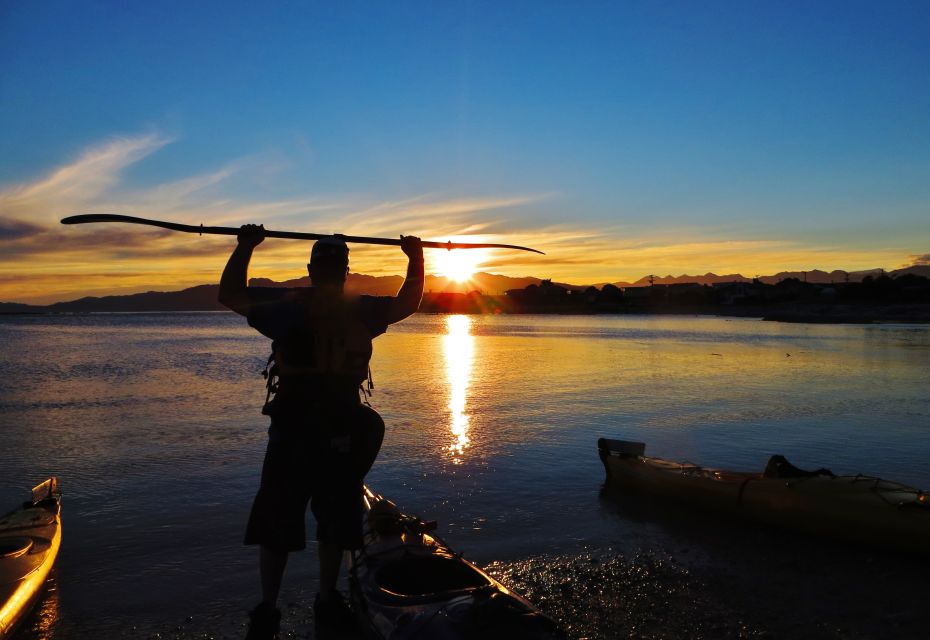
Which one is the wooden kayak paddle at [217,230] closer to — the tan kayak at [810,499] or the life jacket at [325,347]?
the life jacket at [325,347]

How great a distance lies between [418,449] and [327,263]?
24.2 ft

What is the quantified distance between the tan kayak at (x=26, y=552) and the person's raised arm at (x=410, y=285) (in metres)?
3.12

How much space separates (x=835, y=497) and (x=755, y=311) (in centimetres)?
10671

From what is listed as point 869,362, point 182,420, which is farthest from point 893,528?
point 869,362

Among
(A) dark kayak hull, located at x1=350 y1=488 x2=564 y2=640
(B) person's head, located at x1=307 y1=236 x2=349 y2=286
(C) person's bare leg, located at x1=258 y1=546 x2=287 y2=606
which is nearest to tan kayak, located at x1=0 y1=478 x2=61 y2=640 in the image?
(C) person's bare leg, located at x1=258 y1=546 x2=287 y2=606

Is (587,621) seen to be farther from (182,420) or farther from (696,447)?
(182,420)

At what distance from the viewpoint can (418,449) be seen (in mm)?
10828

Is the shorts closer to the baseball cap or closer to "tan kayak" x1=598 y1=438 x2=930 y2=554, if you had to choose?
the baseball cap

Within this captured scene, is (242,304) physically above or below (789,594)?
above

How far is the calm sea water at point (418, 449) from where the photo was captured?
5.64 meters

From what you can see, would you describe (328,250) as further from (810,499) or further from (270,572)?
(810,499)

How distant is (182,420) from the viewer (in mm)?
13562

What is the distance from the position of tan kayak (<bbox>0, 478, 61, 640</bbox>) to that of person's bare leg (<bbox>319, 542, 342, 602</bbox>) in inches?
77.0

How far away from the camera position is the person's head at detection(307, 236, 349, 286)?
389 centimetres
